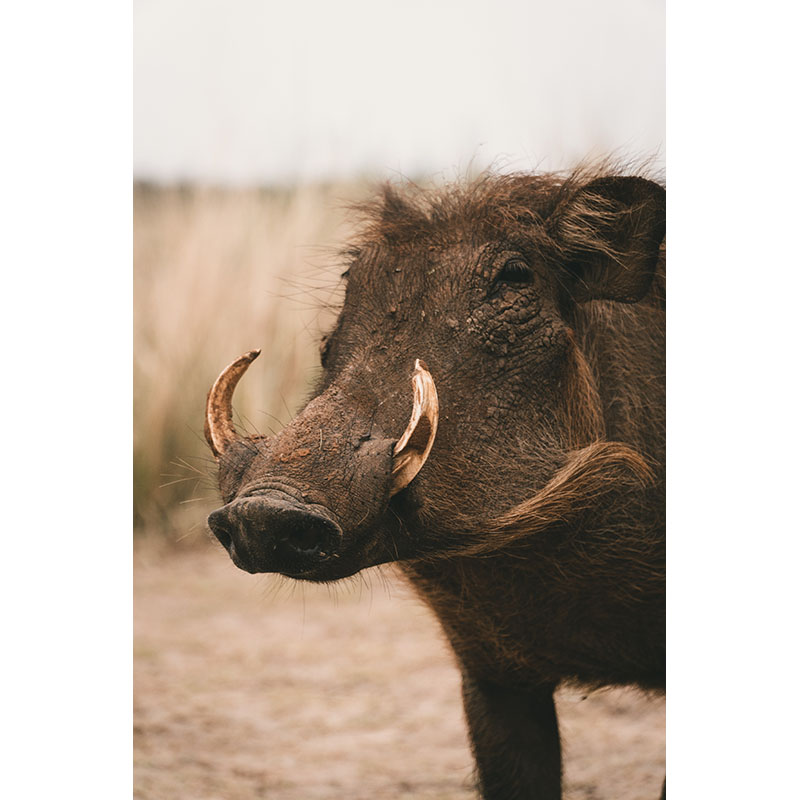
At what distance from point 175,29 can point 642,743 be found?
6.98 feet

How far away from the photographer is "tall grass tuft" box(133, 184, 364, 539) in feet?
9.36

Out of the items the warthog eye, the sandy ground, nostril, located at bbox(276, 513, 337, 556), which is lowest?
the sandy ground

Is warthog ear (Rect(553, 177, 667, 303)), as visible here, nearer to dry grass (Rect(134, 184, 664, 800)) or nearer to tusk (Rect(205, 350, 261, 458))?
tusk (Rect(205, 350, 261, 458))

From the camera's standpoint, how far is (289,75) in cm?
250

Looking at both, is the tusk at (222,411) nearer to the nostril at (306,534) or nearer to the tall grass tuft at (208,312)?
the nostril at (306,534)

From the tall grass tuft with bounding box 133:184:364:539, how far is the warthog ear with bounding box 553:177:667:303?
80 cm

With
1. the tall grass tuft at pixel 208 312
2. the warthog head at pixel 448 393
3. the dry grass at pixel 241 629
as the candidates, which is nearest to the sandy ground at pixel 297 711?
the dry grass at pixel 241 629

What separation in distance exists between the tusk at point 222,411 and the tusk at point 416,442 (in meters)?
0.31

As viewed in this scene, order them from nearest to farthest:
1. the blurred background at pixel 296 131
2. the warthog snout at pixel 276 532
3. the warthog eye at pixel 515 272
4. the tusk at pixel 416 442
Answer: the warthog snout at pixel 276 532, the tusk at pixel 416 442, the warthog eye at pixel 515 272, the blurred background at pixel 296 131

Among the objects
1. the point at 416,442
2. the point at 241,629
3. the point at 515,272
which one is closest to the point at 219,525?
the point at 416,442

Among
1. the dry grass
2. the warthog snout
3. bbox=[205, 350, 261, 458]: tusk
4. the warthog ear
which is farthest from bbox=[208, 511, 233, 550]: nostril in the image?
the dry grass

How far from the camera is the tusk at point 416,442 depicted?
1.60 metres

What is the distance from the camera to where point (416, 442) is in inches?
63.2
